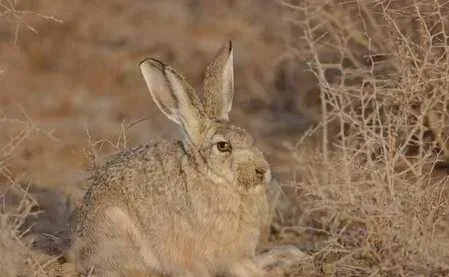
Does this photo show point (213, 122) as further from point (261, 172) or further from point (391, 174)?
point (391, 174)

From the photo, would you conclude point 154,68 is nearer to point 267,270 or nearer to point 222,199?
point 222,199

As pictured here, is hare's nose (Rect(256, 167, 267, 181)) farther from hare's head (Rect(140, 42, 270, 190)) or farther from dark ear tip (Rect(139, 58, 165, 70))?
dark ear tip (Rect(139, 58, 165, 70))

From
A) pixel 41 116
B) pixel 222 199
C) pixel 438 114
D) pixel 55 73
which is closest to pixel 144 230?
pixel 222 199

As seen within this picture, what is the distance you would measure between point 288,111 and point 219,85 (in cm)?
330

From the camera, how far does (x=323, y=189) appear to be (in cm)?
568

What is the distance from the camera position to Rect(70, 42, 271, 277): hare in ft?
17.6

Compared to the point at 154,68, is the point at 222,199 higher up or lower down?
lower down

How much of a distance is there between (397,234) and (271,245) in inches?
46.9

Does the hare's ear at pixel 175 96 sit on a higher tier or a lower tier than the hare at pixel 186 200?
higher

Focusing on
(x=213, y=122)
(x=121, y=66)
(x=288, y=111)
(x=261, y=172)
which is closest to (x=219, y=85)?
(x=213, y=122)

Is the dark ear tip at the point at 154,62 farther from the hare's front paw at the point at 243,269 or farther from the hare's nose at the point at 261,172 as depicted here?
the hare's front paw at the point at 243,269

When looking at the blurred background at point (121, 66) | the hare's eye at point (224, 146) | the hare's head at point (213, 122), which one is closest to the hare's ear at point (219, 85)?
the hare's head at point (213, 122)

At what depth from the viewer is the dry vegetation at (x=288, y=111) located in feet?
17.4

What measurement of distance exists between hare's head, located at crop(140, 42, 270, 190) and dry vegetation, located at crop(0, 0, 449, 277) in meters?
0.35
